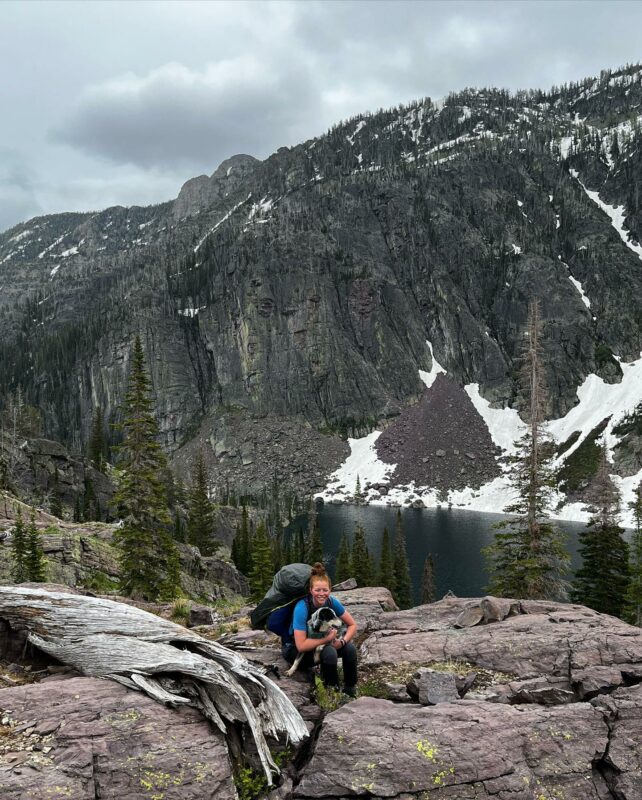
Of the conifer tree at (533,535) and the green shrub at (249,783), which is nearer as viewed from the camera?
the green shrub at (249,783)

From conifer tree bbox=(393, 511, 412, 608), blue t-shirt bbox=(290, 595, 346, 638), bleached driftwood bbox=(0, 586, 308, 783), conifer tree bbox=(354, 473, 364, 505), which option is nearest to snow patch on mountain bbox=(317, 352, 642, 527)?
conifer tree bbox=(354, 473, 364, 505)

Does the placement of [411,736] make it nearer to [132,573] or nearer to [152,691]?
[152,691]

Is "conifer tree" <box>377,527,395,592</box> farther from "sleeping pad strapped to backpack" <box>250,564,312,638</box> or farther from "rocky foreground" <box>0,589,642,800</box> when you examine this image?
"sleeping pad strapped to backpack" <box>250,564,312,638</box>

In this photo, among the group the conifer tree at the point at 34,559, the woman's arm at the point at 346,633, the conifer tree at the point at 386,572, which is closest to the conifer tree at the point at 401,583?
the conifer tree at the point at 386,572

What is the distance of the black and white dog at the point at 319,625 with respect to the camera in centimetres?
843

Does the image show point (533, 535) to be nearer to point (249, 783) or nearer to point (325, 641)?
point (325, 641)

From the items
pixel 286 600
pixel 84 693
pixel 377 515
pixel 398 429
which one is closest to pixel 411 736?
pixel 286 600

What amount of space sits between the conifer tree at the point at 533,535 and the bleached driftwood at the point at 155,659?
21.8m

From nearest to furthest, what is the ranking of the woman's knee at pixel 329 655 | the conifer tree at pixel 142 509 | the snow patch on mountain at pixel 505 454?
the woman's knee at pixel 329 655 → the conifer tree at pixel 142 509 → the snow patch on mountain at pixel 505 454

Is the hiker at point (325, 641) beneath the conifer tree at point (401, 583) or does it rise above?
above

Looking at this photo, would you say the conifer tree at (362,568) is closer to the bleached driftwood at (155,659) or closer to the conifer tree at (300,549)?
the conifer tree at (300,549)

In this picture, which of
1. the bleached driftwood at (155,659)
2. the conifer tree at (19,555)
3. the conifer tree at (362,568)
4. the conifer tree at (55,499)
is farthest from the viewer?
the conifer tree at (55,499)

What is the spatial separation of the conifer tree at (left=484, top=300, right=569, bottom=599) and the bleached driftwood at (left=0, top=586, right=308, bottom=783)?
2180cm

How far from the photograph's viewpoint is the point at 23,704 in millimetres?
6492
